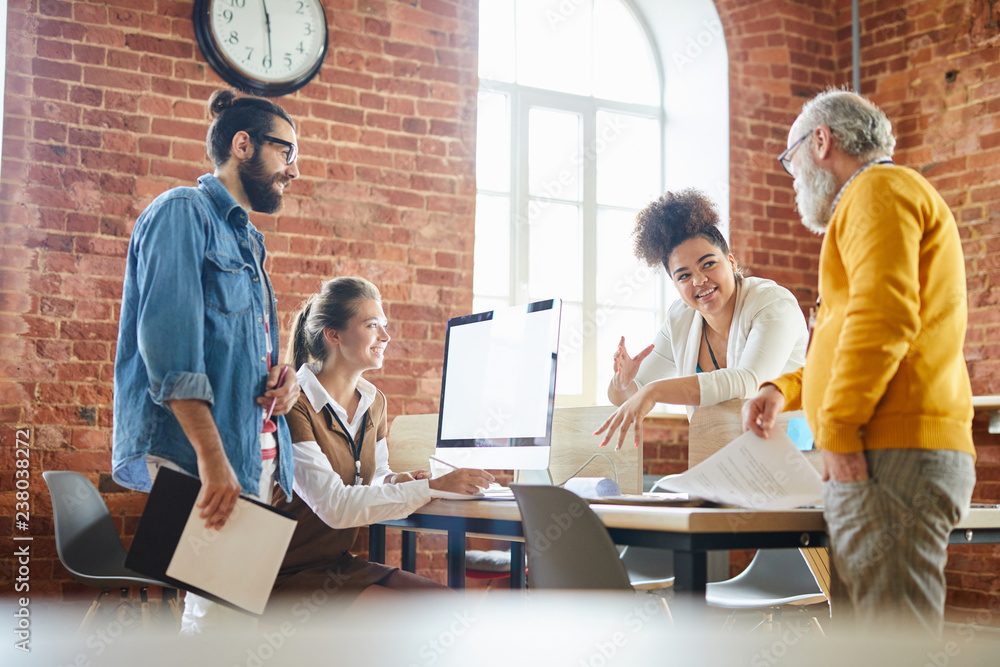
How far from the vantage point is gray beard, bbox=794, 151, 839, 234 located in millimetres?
1565

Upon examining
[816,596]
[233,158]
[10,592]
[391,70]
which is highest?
[391,70]

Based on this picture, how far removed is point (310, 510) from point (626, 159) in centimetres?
334

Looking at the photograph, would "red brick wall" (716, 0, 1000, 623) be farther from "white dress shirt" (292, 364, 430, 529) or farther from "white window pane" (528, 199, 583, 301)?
"white dress shirt" (292, 364, 430, 529)

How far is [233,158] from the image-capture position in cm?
190

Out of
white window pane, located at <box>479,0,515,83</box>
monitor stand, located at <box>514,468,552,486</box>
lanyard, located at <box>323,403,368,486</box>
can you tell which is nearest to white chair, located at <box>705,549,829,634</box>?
monitor stand, located at <box>514,468,552,486</box>

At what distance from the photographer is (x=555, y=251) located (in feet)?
15.2

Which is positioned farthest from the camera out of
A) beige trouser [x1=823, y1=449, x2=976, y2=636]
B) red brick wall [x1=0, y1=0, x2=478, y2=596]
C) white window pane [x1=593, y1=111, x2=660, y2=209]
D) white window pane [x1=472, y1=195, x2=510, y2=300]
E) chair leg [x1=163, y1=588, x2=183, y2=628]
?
white window pane [x1=593, y1=111, x2=660, y2=209]

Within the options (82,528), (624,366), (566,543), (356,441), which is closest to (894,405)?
(566,543)

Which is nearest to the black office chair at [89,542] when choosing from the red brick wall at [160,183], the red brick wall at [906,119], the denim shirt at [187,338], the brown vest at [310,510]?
the red brick wall at [160,183]

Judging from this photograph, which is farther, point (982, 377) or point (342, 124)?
point (982, 377)

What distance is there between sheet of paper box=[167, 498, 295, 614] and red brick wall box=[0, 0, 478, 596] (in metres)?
2.02

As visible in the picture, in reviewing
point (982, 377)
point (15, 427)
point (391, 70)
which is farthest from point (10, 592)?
point (982, 377)

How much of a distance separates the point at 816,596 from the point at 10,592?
2.79m

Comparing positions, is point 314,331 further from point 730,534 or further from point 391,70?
point 391,70
